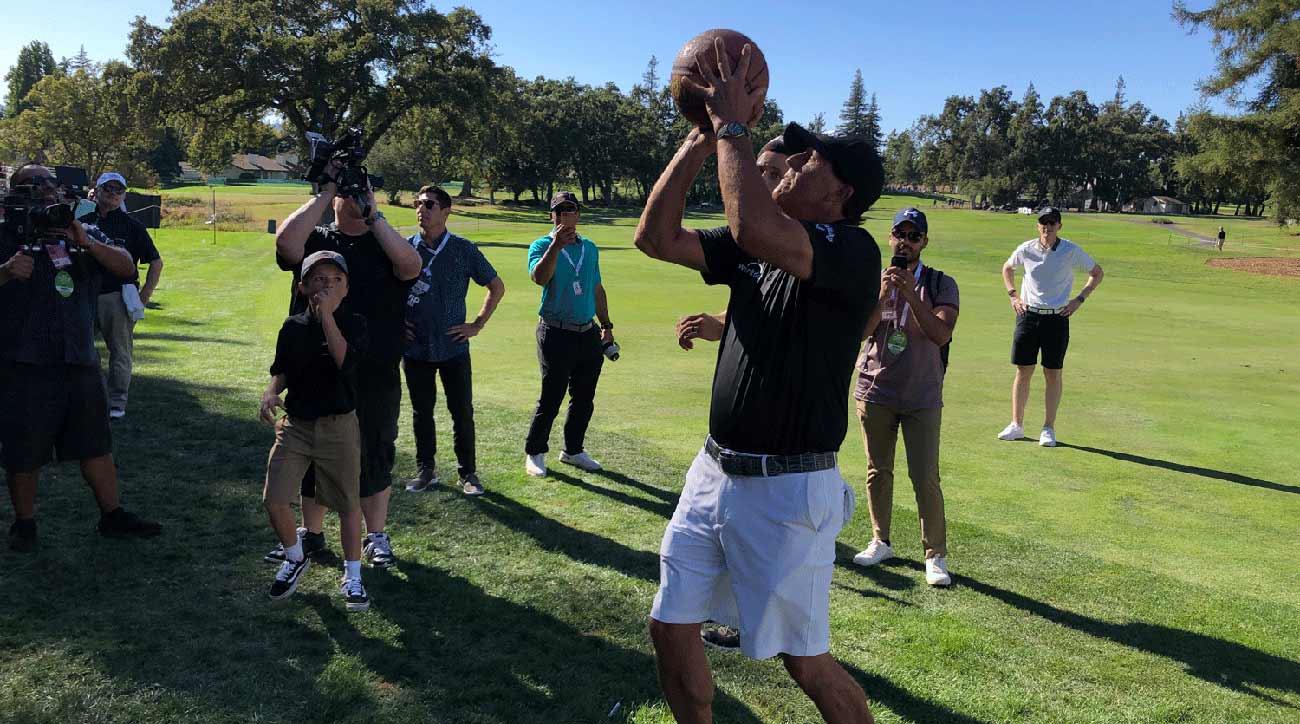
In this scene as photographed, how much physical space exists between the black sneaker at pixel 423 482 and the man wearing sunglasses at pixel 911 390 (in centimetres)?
324

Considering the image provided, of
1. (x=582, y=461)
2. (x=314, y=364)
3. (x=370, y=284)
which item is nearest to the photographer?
(x=314, y=364)

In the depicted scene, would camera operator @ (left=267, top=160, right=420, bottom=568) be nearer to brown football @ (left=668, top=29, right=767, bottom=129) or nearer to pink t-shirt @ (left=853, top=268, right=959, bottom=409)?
brown football @ (left=668, top=29, right=767, bottom=129)

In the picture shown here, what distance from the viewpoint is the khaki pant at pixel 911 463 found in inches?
210

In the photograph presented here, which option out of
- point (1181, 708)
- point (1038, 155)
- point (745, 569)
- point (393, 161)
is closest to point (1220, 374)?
point (1181, 708)

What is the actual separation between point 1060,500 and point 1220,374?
24.4 feet

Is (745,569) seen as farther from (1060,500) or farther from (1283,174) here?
(1283,174)

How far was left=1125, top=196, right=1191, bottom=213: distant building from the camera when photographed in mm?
110306

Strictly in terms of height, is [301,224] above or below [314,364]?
above

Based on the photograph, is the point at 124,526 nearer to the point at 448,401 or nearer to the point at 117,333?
the point at 448,401

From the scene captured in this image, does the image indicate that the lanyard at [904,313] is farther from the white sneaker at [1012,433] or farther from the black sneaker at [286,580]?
the white sneaker at [1012,433]

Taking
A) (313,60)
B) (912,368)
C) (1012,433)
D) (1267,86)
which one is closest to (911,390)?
(912,368)

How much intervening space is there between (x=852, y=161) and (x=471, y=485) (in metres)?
4.51

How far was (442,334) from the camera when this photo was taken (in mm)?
6523

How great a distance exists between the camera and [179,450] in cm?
725
